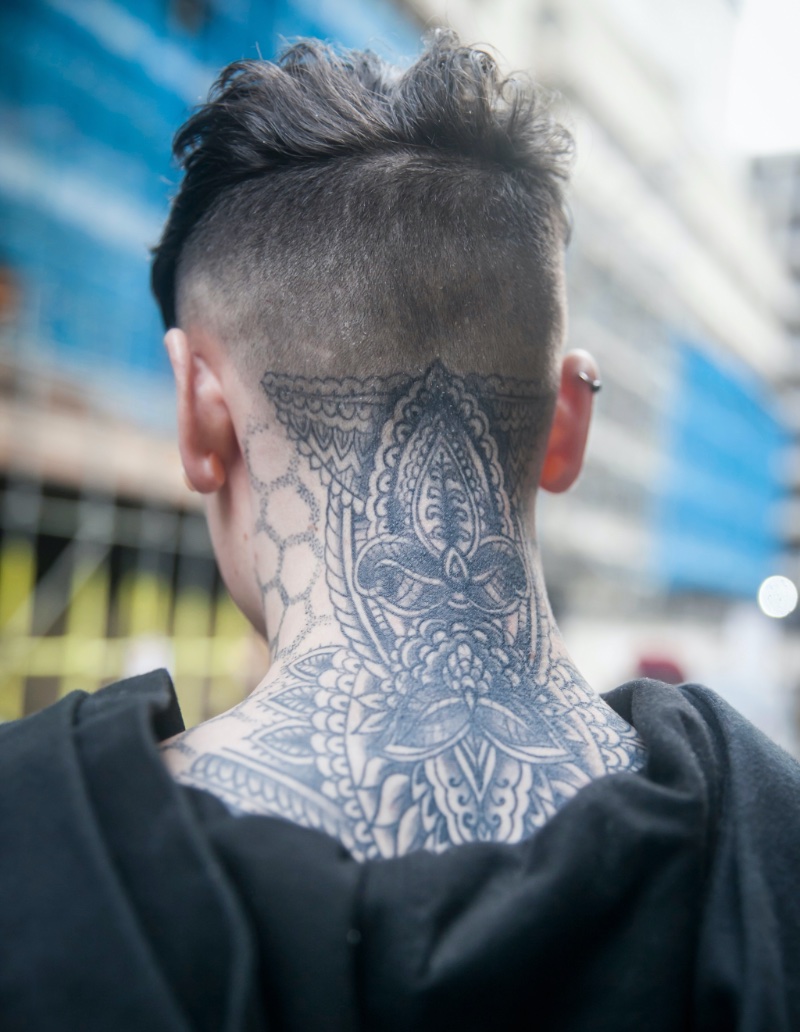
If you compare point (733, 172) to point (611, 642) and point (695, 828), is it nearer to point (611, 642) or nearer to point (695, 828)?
point (611, 642)

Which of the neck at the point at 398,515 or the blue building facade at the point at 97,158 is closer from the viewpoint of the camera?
the neck at the point at 398,515

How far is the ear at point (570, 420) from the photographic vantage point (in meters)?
1.61

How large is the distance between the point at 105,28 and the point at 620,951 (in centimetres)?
1020

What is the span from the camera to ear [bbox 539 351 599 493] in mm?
1610

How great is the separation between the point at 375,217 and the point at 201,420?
431 millimetres

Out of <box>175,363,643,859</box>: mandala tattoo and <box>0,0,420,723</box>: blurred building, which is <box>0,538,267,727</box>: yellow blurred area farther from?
<box>175,363,643,859</box>: mandala tattoo

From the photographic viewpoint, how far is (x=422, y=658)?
128cm

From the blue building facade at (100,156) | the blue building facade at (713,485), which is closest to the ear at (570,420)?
the blue building facade at (100,156)

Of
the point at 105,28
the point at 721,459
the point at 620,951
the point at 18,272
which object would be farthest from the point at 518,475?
the point at 721,459

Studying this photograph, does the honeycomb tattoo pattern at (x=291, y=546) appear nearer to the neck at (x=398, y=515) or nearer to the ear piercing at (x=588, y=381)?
the neck at (x=398, y=515)

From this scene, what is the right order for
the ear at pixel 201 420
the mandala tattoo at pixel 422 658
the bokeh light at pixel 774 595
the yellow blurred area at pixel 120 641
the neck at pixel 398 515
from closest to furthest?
the mandala tattoo at pixel 422 658
the neck at pixel 398 515
the ear at pixel 201 420
the yellow blurred area at pixel 120 641
the bokeh light at pixel 774 595

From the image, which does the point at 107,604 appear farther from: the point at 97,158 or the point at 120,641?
the point at 97,158

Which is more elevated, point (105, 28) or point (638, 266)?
point (638, 266)

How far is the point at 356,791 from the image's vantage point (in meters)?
1.13
